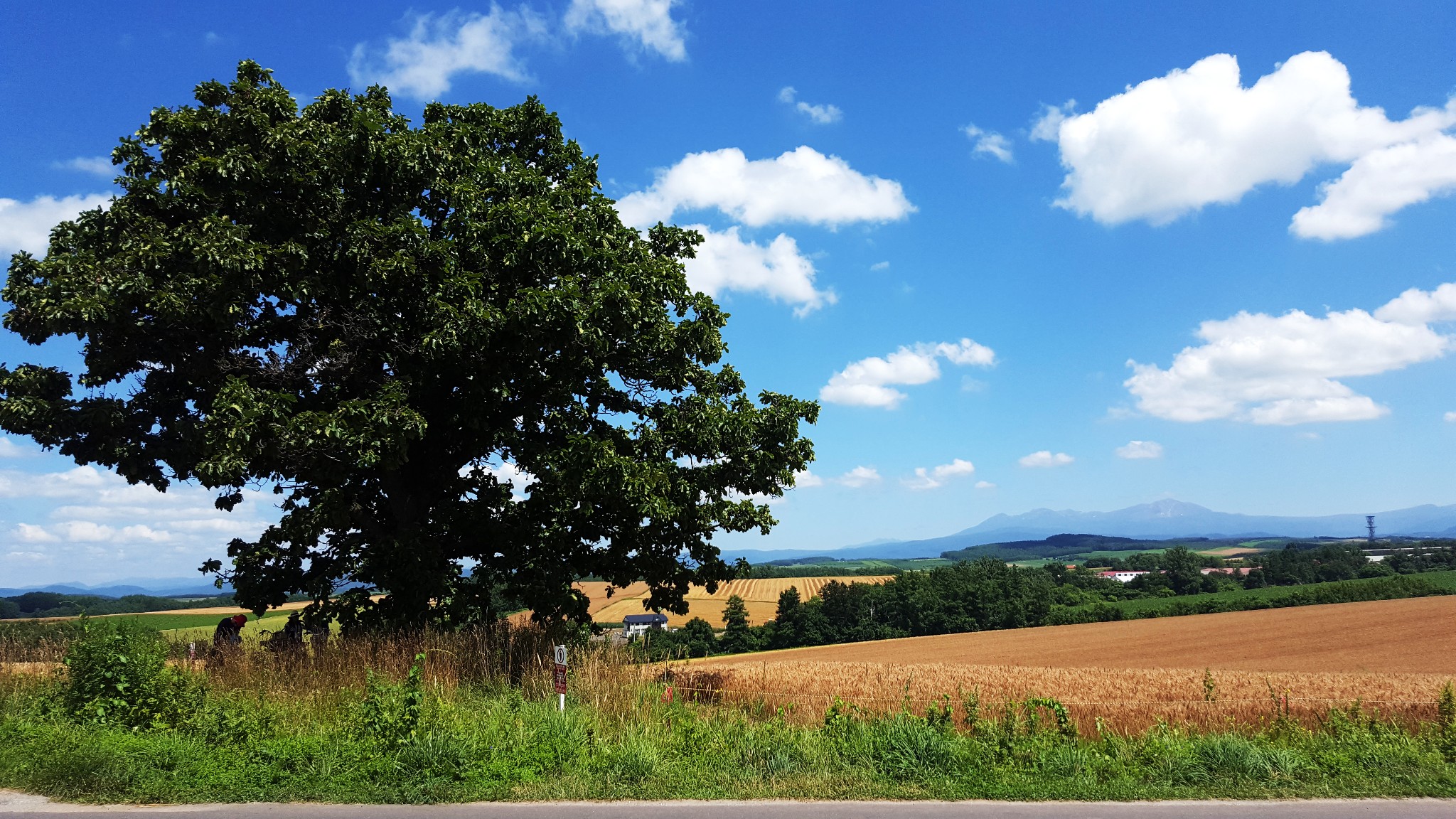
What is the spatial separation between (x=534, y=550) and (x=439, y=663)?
4387 millimetres

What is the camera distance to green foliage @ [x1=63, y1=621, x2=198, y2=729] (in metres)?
9.71

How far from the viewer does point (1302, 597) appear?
54.5 metres

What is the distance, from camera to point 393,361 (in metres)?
14.3

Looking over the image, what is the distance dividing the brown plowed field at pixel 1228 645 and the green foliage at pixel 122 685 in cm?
1836

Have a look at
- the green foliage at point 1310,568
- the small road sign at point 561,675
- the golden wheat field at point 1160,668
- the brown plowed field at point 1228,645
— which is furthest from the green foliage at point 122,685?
the green foliage at point 1310,568

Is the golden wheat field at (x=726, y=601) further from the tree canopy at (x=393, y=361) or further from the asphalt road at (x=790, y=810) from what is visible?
the asphalt road at (x=790, y=810)

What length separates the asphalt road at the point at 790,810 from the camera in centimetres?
696

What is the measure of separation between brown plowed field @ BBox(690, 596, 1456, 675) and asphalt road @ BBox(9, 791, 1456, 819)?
18438 mm

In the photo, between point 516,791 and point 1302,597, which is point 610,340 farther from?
point 1302,597

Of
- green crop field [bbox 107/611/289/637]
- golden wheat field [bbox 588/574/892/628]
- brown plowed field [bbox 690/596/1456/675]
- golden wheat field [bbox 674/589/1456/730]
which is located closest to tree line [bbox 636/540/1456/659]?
golden wheat field [bbox 588/574/892/628]

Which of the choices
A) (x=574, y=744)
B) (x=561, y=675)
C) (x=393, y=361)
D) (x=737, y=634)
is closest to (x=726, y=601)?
(x=737, y=634)

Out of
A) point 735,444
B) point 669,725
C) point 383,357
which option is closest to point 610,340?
point 735,444

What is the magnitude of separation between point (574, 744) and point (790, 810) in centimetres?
272

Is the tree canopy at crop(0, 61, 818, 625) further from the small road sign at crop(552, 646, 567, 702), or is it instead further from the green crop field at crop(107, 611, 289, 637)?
the green crop field at crop(107, 611, 289, 637)
